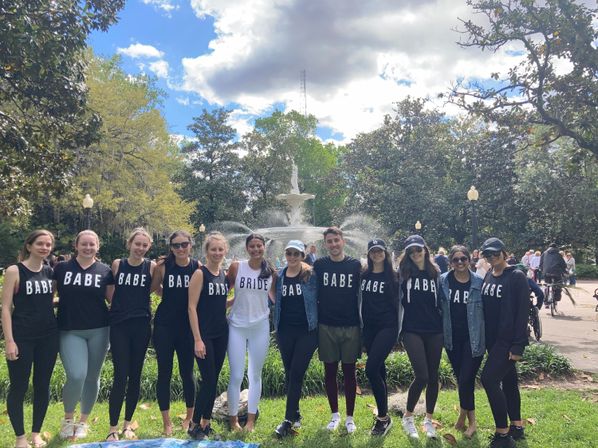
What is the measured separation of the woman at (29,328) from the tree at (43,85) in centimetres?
520

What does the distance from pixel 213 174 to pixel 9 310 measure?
3626 cm

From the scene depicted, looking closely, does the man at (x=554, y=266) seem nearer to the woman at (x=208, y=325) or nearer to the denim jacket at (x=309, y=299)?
the denim jacket at (x=309, y=299)

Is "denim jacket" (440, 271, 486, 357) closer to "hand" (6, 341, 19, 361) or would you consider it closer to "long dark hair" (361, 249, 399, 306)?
"long dark hair" (361, 249, 399, 306)

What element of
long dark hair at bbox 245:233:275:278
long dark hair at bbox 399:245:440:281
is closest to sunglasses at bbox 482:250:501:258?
long dark hair at bbox 399:245:440:281

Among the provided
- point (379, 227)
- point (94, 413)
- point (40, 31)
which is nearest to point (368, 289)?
point (94, 413)

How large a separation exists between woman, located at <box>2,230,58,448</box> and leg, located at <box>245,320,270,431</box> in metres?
1.74

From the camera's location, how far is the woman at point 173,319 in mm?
4289

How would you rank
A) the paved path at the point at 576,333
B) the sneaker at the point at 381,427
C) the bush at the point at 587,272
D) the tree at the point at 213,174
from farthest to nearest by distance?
the tree at the point at 213,174 < the bush at the point at 587,272 < the paved path at the point at 576,333 < the sneaker at the point at 381,427

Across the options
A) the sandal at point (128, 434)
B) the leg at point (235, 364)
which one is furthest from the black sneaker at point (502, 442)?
the sandal at point (128, 434)

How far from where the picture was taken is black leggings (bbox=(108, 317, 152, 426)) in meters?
4.21

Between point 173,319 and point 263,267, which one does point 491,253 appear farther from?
point 173,319

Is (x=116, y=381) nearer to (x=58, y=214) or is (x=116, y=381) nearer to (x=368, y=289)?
(x=368, y=289)

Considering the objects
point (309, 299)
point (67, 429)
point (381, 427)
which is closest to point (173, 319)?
point (309, 299)

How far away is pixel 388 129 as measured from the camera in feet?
112
